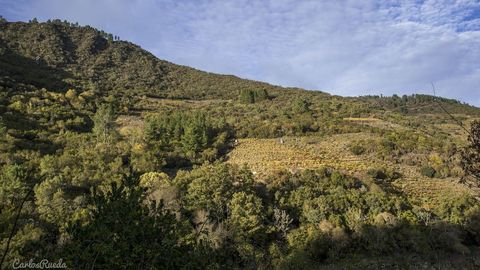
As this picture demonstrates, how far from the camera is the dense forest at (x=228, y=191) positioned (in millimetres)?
6793

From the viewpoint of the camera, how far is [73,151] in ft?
100

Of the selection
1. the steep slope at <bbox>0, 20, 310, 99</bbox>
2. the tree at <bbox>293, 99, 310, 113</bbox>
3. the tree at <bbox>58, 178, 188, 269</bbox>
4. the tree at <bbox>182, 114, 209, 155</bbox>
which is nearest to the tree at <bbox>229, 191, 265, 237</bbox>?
the tree at <bbox>182, 114, 209, 155</bbox>

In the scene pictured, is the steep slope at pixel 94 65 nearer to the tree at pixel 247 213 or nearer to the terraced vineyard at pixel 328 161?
the terraced vineyard at pixel 328 161

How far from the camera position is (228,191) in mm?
22812

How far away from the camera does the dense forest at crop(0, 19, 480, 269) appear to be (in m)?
6.79

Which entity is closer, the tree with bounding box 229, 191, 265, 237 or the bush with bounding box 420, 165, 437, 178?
the tree with bounding box 229, 191, 265, 237

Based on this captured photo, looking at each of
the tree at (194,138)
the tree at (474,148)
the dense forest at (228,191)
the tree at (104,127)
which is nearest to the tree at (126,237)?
the dense forest at (228,191)
